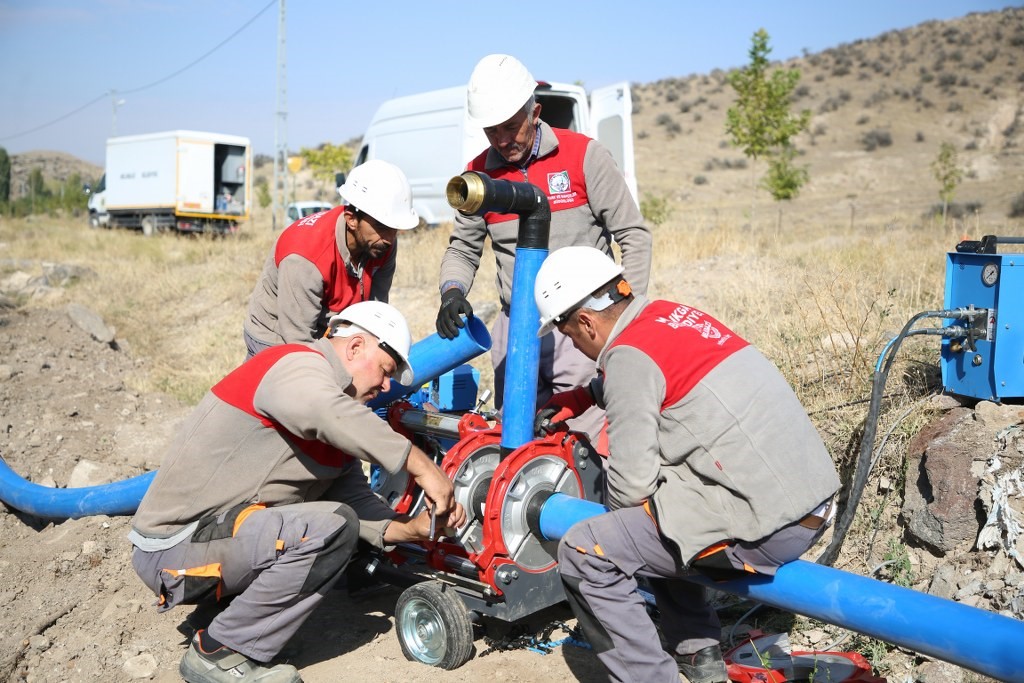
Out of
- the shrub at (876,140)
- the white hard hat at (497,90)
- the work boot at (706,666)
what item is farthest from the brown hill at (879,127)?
the work boot at (706,666)

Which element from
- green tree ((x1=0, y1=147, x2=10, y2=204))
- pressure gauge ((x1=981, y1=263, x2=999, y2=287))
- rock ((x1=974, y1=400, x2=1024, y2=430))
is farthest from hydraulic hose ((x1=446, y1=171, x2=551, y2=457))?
green tree ((x1=0, y1=147, x2=10, y2=204))

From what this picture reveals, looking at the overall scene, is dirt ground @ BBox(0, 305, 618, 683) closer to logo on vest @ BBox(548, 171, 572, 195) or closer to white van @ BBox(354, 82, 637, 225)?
logo on vest @ BBox(548, 171, 572, 195)

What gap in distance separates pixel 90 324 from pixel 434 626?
768 cm

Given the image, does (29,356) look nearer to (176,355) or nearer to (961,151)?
(176,355)

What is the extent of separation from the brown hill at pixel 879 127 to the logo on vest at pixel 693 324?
1906 cm

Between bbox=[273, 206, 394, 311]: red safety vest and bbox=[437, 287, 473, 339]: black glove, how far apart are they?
751mm

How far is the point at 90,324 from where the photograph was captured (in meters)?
10.0

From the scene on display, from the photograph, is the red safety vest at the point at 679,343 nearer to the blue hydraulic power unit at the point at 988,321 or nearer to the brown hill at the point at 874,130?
the blue hydraulic power unit at the point at 988,321

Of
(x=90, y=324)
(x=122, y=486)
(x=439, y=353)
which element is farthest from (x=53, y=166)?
(x=439, y=353)

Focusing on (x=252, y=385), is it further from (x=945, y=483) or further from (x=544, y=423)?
(x=945, y=483)

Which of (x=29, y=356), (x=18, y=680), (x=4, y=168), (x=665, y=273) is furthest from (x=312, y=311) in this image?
(x=4, y=168)

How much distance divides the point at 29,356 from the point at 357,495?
5842 mm

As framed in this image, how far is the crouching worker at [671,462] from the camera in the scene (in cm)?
289

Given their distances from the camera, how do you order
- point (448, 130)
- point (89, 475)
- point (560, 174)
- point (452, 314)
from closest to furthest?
point (452, 314) → point (560, 174) → point (89, 475) → point (448, 130)
